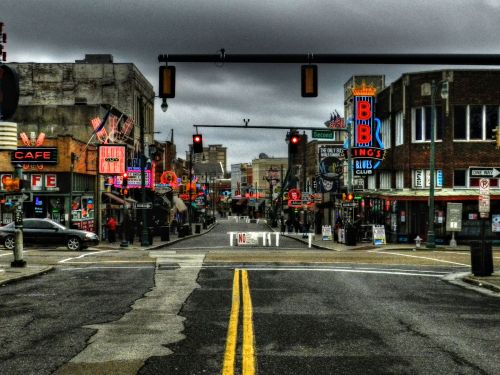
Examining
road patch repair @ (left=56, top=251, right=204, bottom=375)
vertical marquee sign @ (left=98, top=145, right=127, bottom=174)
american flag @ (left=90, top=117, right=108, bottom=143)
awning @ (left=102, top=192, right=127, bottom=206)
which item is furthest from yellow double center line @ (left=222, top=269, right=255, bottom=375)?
awning @ (left=102, top=192, right=127, bottom=206)

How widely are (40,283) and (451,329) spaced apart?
10.7 meters

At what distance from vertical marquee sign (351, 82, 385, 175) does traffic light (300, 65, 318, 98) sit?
26.2 metres

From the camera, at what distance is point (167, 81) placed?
50.5 feet

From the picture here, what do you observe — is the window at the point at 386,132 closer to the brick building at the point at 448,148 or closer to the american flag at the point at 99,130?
the brick building at the point at 448,148

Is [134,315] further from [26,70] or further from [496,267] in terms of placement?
[26,70]

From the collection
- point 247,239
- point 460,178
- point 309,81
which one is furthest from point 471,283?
point 460,178

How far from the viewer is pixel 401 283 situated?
55.9 feet

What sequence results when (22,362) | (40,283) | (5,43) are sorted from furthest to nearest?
(5,43)
(40,283)
(22,362)

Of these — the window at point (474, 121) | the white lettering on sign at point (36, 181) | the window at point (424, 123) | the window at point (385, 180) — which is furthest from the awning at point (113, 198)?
the window at point (474, 121)

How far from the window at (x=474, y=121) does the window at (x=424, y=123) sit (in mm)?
905

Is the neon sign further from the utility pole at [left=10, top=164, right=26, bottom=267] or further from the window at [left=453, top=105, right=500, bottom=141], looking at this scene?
the utility pole at [left=10, top=164, right=26, bottom=267]

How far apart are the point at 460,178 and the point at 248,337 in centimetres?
3197

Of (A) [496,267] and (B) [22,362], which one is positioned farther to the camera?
(A) [496,267]

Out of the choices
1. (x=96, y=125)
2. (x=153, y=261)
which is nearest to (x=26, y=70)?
(x=96, y=125)
